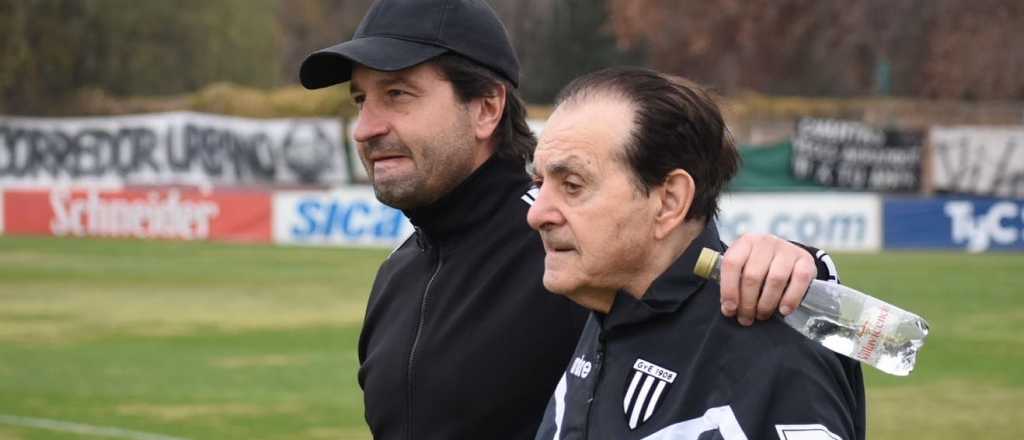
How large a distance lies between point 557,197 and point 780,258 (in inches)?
17.1

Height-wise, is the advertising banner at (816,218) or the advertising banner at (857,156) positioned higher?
the advertising banner at (816,218)

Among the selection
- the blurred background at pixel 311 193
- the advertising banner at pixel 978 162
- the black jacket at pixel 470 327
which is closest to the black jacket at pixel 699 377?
the blurred background at pixel 311 193

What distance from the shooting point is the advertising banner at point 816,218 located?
30891 millimetres

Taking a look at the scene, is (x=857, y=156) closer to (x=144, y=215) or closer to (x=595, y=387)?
(x=144, y=215)

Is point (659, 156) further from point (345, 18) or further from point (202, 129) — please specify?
point (345, 18)

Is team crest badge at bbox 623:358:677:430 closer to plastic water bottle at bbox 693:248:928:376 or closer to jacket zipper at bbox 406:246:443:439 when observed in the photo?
plastic water bottle at bbox 693:248:928:376

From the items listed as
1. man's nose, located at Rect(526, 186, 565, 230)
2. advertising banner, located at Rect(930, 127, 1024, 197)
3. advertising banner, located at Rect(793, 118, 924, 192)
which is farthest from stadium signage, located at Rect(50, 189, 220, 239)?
man's nose, located at Rect(526, 186, 565, 230)

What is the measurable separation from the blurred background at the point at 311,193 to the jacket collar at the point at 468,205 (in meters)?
1.06

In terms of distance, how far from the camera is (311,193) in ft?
112

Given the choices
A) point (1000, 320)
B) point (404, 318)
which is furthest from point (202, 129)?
point (404, 318)

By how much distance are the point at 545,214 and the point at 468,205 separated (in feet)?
4.26

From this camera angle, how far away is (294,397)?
44.8 feet

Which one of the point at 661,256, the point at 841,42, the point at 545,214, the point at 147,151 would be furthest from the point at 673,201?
the point at 841,42

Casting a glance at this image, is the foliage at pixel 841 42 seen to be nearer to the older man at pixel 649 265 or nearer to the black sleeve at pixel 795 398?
the older man at pixel 649 265
